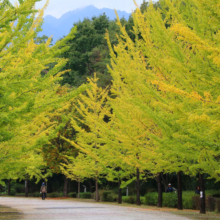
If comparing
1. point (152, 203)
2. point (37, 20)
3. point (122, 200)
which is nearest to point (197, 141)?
point (37, 20)

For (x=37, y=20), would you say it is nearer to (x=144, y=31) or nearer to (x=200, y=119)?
(x=144, y=31)

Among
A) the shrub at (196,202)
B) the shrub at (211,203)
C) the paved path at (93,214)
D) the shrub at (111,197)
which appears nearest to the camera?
the paved path at (93,214)

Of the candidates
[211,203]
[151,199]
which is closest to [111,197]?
[151,199]

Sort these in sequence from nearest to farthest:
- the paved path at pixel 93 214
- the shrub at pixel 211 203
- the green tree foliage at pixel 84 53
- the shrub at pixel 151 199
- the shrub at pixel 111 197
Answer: the paved path at pixel 93 214
the shrub at pixel 211 203
the shrub at pixel 151 199
the shrub at pixel 111 197
the green tree foliage at pixel 84 53

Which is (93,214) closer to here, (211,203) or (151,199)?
(211,203)

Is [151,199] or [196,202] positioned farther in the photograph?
[151,199]

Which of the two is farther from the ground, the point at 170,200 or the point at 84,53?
the point at 84,53

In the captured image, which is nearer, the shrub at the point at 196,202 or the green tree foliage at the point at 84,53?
the shrub at the point at 196,202

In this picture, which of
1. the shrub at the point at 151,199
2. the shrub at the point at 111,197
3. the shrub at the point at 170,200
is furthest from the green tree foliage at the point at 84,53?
the shrub at the point at 170,200

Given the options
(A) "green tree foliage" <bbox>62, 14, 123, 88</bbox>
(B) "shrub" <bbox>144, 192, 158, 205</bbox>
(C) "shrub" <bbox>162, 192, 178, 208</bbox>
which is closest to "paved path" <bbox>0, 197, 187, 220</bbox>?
(C) "shrub" <bbox>162, 192, 178, 208</bbox>

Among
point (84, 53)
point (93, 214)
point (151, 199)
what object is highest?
point (84, 53)

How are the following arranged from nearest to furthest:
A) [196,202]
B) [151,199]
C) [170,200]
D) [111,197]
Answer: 1. [196,202]
2. [170,200]
3. [151,199]
4. [111,197]

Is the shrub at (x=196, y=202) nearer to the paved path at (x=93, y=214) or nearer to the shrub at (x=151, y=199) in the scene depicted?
the shrub at (x=151, y=199)

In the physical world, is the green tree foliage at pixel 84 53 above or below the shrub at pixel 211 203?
above
